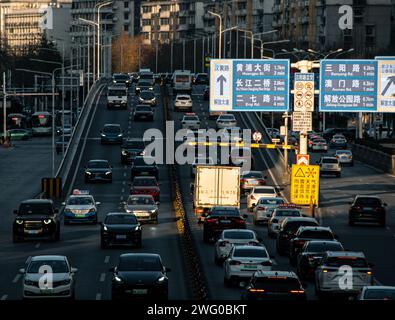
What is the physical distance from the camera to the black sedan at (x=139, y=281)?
28.2 metres

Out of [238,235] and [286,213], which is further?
[286,213]

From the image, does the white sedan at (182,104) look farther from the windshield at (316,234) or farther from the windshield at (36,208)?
the windshield at (316,234)

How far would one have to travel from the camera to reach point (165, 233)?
49.2 metres

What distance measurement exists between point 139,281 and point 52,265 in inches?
92.2

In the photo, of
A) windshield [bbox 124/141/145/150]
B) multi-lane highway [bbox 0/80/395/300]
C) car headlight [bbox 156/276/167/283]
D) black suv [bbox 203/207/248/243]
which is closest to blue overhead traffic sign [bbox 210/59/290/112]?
multi-lane highway [bbox 0/80/395/300]

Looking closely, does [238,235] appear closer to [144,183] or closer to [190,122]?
[144,183]

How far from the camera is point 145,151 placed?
274 ft

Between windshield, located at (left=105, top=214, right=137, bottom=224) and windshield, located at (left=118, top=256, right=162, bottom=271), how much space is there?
13.9 meters

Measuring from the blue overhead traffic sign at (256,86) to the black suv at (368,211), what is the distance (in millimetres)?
7603

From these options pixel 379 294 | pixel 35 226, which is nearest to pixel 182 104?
pixel 35 226

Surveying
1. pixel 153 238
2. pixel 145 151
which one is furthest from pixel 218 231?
pixel 145 151

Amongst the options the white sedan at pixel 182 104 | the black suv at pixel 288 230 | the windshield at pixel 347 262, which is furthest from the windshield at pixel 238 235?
the white sedan at pixel 182 104

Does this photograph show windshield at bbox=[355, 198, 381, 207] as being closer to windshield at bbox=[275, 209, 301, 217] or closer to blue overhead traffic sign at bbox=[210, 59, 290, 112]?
windshield at bbox=[275, 209, 301, 217]

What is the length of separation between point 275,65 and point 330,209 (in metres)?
7.51
